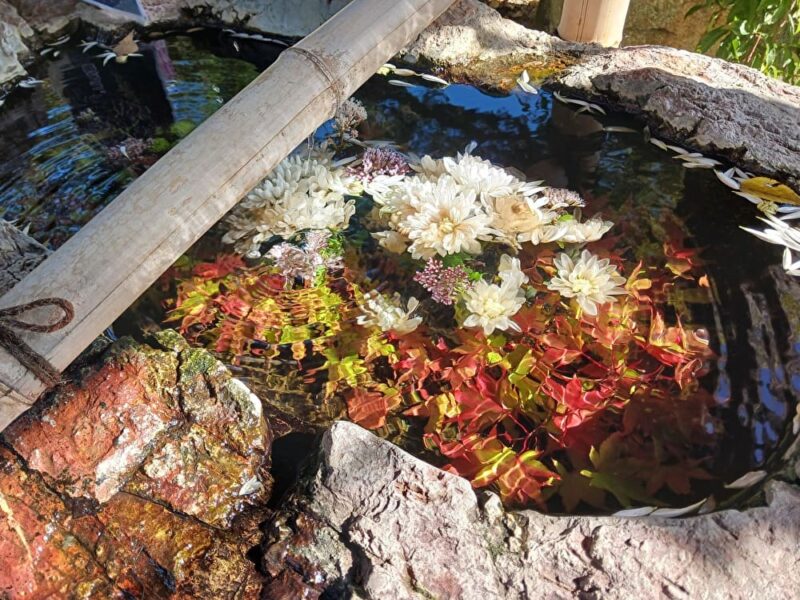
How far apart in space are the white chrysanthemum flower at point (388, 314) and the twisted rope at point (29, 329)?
3.29 ft

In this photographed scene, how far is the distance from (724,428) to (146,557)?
5.71 feet

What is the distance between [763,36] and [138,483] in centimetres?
458

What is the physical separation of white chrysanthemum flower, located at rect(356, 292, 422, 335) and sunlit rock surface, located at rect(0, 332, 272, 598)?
57cm

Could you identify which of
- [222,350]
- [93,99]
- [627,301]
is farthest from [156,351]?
[93,99]

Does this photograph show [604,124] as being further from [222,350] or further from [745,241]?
[222,350]

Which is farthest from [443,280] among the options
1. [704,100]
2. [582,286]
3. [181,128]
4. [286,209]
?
[181,128]

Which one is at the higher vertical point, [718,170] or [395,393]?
[718,170]

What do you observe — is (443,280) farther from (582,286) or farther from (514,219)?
(582,286)

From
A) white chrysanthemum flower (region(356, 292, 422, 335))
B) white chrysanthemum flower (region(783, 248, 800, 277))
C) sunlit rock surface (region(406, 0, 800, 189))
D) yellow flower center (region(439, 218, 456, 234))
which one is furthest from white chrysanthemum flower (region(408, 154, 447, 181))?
white chrysanthemum flower (region(783, 248, 800, 277))

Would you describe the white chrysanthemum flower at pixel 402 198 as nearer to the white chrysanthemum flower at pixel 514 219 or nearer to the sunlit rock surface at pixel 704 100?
the white chrysanthemum flower at pixel 514 219

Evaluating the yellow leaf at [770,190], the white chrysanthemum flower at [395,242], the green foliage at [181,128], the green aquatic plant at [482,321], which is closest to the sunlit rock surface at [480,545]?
the green aquatic plant at [482,321]

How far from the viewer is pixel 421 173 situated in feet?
9.45

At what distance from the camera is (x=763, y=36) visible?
4246 millimetres

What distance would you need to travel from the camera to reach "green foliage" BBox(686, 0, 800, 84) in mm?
4098
